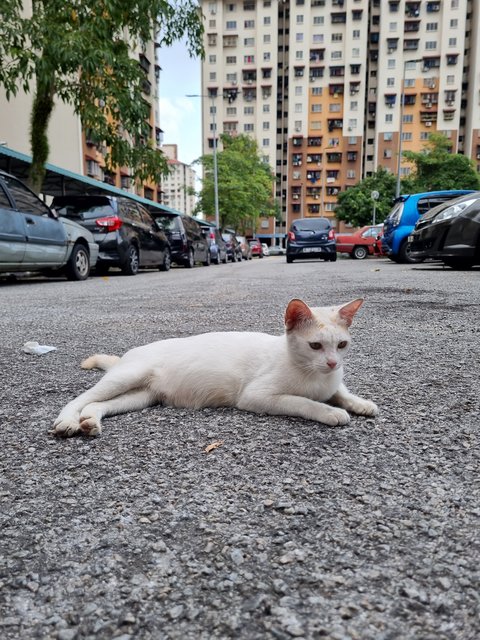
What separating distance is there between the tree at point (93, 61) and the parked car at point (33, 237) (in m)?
2.55

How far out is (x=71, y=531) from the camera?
1.25 metres

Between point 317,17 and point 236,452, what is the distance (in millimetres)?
88129

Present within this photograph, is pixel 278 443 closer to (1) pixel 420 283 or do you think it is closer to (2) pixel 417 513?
(2) pixel 417 513

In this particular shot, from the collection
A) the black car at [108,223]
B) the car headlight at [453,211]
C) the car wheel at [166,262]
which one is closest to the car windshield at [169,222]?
the car wheel at [166,262]

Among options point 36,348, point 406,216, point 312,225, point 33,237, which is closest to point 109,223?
point 33,237

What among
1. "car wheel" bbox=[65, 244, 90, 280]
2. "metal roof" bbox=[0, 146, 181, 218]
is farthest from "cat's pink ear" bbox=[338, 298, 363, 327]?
"metal roof" bbox=[0, 146, 181, 218]

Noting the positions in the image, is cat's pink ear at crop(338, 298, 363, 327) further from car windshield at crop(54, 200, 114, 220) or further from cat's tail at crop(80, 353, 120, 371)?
car windshield at crop(54, 200, 114, 220)

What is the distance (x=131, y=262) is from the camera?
11.6m

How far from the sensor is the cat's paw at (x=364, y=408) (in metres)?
2.03

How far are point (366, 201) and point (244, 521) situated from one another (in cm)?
4899

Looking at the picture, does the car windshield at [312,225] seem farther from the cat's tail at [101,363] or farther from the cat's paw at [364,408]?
the cat's paw at [364,408]

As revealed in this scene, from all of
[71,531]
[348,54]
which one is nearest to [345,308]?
[71,531]

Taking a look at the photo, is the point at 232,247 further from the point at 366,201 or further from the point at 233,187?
the point at 366,201

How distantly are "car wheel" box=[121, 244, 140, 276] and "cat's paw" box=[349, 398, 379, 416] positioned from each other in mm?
9924
